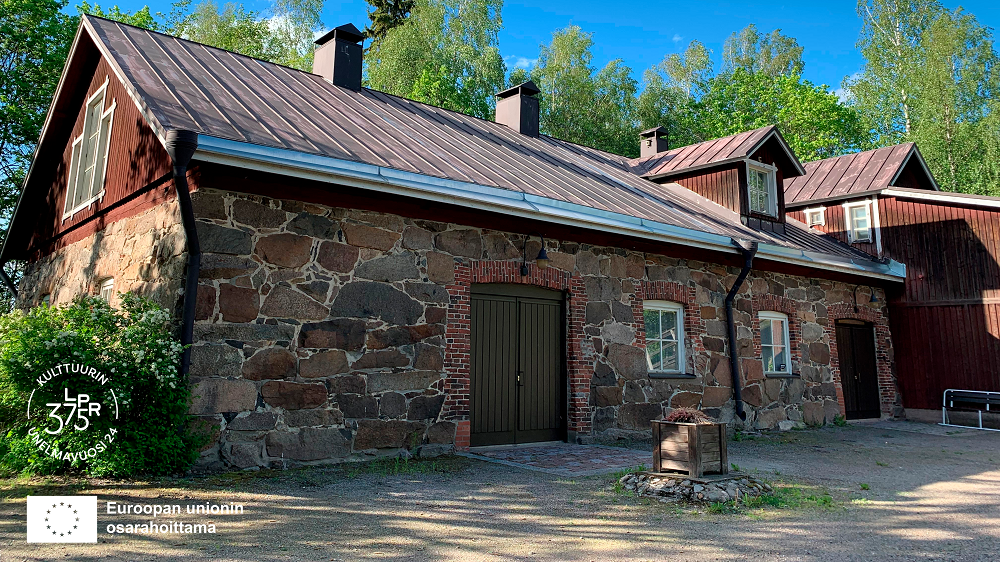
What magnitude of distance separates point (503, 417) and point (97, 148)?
6737mm

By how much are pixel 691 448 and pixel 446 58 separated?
2242 cm

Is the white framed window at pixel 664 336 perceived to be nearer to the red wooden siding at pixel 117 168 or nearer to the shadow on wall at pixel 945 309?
the red wooden siding at pixel 117 168

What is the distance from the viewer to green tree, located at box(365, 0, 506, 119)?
973 inches

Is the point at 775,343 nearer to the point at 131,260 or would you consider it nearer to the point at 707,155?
the point at 707,155

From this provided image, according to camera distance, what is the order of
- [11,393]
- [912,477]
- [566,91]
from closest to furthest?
1. [11,393]
2. [912,477]
3. [566,91]

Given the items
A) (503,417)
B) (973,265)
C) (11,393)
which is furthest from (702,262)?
(11,393)

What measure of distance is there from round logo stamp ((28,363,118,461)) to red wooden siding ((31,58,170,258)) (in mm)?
2222

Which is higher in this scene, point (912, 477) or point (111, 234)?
point (111, 234)

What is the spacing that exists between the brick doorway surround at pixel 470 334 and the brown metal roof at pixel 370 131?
39.2 inches

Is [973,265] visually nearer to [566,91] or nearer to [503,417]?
[503,417]

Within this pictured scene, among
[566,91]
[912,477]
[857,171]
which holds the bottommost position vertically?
[912,477]

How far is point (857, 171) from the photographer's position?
52.6 ft

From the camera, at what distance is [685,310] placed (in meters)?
10.5

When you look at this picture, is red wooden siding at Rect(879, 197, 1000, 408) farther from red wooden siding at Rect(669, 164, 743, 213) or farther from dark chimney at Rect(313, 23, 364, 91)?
dark chimney at Rect(313, 23, 364, 91)
